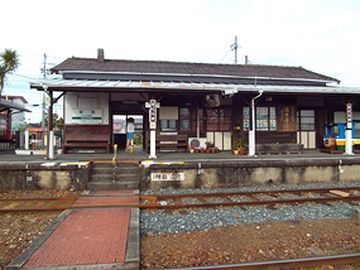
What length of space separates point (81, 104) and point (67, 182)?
5.32 m

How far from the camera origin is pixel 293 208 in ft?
18.0

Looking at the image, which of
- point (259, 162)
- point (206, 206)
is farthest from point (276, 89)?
point (206, 206)

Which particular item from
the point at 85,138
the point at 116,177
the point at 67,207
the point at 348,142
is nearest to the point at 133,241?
the point at 67,207

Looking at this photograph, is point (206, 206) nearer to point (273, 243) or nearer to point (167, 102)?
point (273, 243)

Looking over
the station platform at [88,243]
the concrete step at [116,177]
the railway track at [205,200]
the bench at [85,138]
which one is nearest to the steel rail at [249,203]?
the railway track at [205,200]

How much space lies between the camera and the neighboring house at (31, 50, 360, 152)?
10734 millimetres

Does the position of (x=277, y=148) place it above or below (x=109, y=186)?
above

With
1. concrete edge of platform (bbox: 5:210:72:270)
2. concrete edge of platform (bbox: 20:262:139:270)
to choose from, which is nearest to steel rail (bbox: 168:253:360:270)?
concrete edge of platform (bbox: 20:262:139:270)

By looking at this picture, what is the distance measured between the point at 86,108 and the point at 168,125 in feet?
13.7

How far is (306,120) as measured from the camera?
13109 millimetres

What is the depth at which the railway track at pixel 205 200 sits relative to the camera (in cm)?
534

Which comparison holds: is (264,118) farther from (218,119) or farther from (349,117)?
(349,117)

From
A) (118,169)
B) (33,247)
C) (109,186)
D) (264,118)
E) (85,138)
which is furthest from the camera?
(264,118)

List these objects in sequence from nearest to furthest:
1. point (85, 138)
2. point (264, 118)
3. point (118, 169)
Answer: point (118, 169) < point (85, 138) < point (264, 118)
